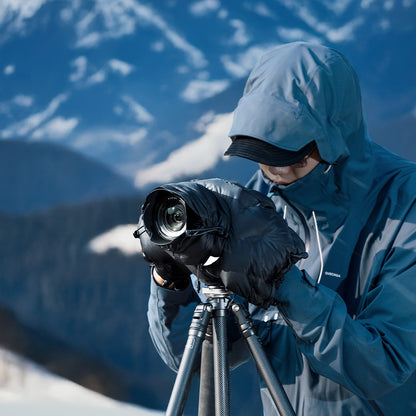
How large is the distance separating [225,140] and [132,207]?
0.34 metres

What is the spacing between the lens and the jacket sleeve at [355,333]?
0.51 m

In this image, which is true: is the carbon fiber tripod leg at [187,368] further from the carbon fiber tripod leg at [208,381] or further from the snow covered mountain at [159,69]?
the snow covered mountain at [159,69]

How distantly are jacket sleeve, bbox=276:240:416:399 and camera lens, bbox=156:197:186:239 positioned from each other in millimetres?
109

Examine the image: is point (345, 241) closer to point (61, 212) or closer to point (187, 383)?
point (187, 383)

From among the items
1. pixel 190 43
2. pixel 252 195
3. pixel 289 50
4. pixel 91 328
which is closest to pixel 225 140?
pixel 190 43

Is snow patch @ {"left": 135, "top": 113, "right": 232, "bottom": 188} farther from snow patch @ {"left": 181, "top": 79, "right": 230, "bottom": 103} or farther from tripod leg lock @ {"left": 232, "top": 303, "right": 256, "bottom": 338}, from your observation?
tripod leg lock @ {"left": 232, "top": 303, "right": 256, "bottom": 338}

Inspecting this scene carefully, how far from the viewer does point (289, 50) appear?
2.02ft

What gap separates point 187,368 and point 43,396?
1296 millimetres

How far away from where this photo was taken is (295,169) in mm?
607

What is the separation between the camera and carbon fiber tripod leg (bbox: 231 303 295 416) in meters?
0.50

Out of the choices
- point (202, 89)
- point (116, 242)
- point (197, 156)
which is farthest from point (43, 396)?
point (202, 89)

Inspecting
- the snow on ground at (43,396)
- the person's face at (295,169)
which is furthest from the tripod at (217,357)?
the snow on ground at (43,396)

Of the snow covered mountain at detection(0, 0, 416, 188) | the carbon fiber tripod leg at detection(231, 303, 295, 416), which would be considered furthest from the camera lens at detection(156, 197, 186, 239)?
the snow covered mountain at detection(0, 0, 416, 188)

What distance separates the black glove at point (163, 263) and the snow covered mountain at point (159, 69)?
99 centimetres
